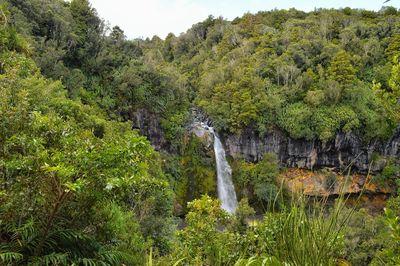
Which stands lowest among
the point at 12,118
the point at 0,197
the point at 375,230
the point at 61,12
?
the point at 375,230

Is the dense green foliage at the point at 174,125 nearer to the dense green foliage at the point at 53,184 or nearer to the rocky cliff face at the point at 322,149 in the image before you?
the dense green foliage at the point at 53,184

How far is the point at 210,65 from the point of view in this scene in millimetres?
36062

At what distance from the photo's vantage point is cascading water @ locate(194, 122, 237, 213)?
2431 cm

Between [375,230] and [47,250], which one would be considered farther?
[375,230]

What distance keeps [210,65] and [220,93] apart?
341 inches

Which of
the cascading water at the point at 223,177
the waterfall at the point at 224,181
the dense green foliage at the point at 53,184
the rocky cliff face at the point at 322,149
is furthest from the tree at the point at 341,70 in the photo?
the dense green foliage at the point at 53,184

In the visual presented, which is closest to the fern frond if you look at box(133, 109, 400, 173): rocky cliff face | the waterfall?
the waterfall

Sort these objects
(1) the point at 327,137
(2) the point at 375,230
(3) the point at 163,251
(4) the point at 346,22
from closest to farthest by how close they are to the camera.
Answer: (3) the point at 163,251
(2) the point at 375,230
(1) the point at 327,137
(4) the point at 346,22

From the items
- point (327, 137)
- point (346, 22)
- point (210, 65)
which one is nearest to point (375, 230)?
point (327, 137)

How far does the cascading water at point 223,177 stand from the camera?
24312 mm

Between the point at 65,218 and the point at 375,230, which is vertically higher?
the point at 65,218

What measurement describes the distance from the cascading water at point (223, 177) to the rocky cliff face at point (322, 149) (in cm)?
280

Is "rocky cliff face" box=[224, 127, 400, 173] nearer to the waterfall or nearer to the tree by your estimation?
the waterfall

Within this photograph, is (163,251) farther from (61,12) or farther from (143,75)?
(61,12)
